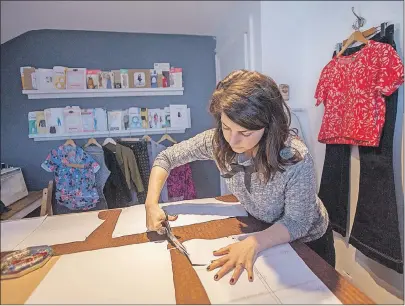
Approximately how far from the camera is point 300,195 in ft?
1.54

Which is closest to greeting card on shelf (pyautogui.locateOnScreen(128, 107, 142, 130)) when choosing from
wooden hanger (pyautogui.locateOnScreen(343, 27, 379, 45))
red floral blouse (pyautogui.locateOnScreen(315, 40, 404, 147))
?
red floral blouse (pyautogui.locateOnScreen(315, 40, 404, 147))

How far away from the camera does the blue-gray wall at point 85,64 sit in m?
0.30

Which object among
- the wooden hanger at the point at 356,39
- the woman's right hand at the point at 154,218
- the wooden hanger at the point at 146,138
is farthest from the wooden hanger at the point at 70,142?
the wooden hanger at the point at 356,39

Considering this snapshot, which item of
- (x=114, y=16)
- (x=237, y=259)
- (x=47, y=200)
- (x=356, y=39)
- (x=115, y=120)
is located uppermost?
(x=356, y=39)

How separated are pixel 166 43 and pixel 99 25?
0.32 feet

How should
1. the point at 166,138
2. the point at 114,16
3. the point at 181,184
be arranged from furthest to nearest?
the point at 181,184
the point at 166,138
the point at 114,16

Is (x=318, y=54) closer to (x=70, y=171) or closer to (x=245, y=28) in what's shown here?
(x=245, y=28)

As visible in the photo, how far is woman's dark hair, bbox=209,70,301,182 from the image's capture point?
0.41 meters

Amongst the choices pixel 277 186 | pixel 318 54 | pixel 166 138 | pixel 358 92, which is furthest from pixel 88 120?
pixel 358 92

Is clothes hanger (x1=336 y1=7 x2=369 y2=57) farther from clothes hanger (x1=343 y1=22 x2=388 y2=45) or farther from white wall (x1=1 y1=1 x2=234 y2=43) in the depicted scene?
white wall (x1=1 y1=1 x2=234 y2=43)

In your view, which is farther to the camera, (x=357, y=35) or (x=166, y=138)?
(x=357, y=35)

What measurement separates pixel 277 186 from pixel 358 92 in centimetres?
51

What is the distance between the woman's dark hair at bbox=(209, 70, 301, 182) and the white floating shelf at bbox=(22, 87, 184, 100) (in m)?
0.08

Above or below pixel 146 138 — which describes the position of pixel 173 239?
below
